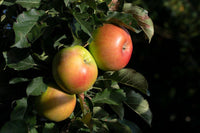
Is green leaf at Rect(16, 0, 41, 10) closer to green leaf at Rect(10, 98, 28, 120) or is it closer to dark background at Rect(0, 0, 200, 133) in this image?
green leaf at Rect(10, 98, 28, 120)

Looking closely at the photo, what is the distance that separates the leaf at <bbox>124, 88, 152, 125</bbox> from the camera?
0.98 meters

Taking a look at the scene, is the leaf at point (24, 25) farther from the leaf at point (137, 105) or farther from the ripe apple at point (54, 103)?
the leaf at point (137, 105)

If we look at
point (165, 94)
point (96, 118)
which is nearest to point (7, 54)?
point (96, 118)

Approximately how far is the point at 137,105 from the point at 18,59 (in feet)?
1.66

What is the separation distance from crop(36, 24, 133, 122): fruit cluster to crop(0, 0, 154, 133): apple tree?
0.03 metres

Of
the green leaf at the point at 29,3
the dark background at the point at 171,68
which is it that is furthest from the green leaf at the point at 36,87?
the dark background at the point at 171,68

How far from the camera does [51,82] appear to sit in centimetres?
79

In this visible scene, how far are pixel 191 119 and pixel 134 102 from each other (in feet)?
6.13

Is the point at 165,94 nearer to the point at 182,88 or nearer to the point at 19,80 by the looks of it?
the point at 182,88

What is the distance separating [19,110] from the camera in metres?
0.74

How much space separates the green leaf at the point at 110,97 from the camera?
85 centimetres

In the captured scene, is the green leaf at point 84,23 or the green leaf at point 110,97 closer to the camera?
Answer: the green leaf at point 84,23

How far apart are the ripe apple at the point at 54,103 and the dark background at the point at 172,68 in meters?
1.92

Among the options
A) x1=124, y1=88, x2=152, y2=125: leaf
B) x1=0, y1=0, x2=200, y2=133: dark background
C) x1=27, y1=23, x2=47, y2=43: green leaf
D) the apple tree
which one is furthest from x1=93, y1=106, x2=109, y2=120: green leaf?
x1=0, y1=0, x2=200, y2=133: dark background
